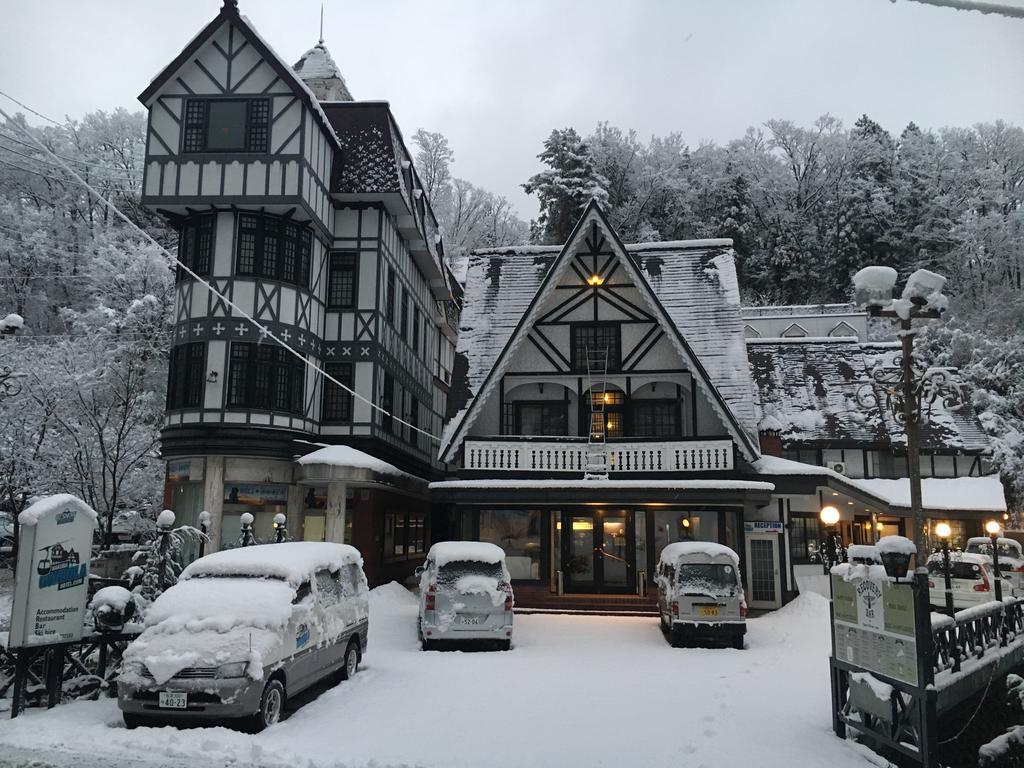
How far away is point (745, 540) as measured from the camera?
22594mm

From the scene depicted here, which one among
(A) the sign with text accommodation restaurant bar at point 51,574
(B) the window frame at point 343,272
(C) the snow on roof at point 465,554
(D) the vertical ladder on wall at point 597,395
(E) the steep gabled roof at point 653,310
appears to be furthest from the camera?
(B) the window frame at point 343,272

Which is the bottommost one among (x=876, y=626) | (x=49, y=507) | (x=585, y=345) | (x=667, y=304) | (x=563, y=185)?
(x=876, y=626)

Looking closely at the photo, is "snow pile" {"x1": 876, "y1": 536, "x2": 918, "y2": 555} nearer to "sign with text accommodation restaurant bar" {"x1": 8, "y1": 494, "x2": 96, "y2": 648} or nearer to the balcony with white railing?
"sign with text accommodation restaurant bar" {"x1": 8, "y1": 494, "x2": 96, "y2": 648}

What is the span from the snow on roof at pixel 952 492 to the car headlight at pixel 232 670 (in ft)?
81.8

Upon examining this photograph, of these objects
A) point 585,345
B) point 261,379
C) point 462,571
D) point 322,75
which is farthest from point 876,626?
point 322,75

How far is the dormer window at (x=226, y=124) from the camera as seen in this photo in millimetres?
24000

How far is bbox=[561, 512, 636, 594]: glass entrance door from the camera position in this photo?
72.9 ft

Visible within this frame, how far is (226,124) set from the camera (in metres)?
24.2

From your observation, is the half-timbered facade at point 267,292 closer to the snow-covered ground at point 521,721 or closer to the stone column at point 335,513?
the stone column at point 335,513

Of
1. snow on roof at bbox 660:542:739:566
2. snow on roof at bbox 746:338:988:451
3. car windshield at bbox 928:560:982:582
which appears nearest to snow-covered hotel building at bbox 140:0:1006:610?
snow on roof at bbox 746:338:988:451

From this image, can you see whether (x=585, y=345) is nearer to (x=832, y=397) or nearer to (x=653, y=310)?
(x=653, y=310)

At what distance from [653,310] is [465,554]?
10183 mm

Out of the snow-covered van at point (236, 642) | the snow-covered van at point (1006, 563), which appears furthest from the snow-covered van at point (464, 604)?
the snow-covered van at point (1006, 563)

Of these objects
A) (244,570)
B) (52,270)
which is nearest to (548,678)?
(244,570)
